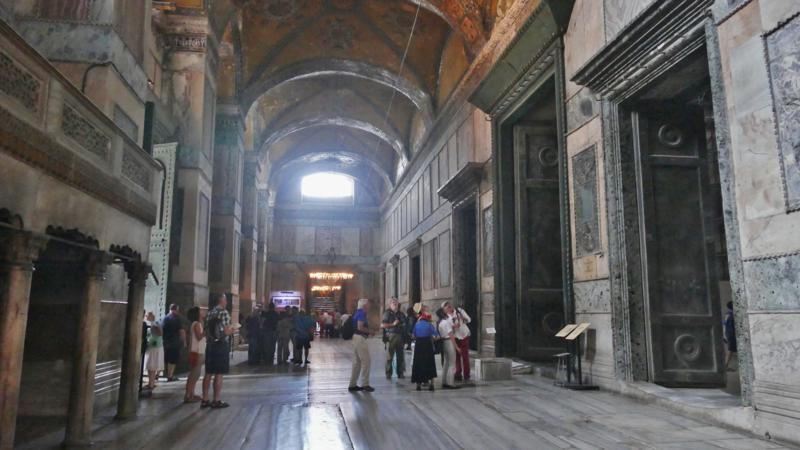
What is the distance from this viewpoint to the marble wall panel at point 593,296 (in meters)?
7.23

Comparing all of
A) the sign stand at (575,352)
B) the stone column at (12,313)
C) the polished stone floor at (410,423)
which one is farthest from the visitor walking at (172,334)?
the sign stand at (575,352)

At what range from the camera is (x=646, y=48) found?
6340mm

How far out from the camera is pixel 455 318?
832 cm

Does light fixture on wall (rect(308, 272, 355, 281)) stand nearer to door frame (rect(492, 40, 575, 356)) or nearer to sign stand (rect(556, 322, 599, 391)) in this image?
door frame (rect(492, 40, 575, 356))

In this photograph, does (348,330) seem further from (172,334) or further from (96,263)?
(96,263)

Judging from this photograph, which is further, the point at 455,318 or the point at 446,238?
the point at 446,238

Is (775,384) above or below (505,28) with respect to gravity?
below

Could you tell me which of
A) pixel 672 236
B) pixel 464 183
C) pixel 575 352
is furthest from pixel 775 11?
pixel 464 183

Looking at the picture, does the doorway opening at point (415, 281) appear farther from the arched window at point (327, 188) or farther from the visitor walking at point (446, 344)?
the visitor walking at point (446, 344)

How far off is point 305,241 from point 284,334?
19749 mm

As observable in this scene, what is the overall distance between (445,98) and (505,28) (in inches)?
216

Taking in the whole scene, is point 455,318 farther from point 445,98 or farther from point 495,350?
point 445,98

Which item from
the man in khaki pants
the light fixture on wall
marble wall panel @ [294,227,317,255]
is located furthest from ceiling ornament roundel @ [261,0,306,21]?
the light fixture on wall

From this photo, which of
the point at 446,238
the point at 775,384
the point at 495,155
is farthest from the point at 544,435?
the point at 446,238
